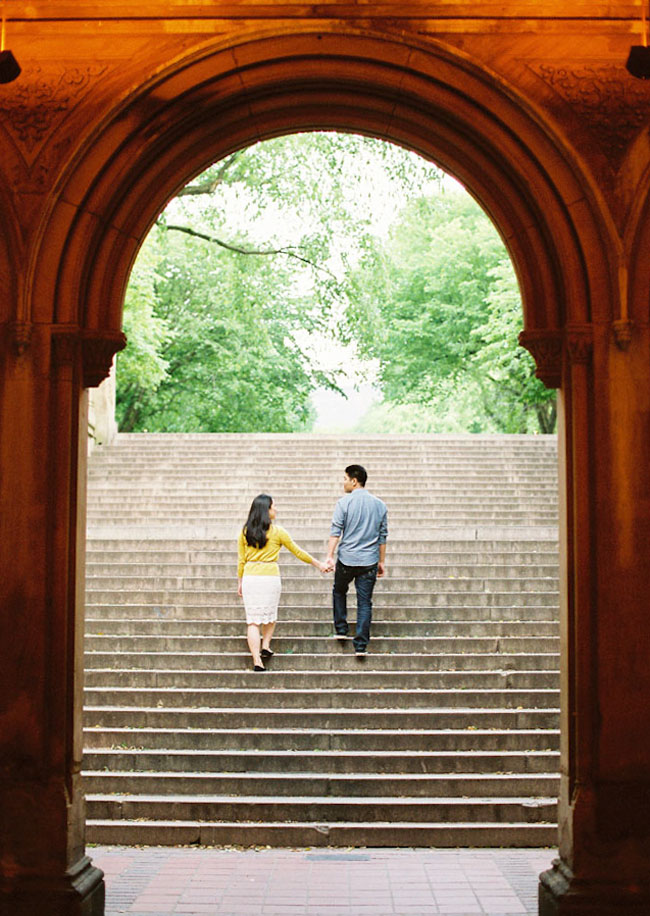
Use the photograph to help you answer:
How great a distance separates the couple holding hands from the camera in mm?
9156

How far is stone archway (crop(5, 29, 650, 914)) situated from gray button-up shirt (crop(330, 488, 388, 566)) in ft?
12.2

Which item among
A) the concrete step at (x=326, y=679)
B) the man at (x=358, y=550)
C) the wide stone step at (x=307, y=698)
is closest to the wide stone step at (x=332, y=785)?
the wide stone step at (x=307, y=698)

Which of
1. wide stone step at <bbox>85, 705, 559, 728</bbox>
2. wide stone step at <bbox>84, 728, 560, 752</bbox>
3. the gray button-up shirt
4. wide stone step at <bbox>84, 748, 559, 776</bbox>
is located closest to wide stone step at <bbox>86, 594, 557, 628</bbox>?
the gray button-up shirt

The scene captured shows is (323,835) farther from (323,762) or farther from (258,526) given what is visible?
(258,526)

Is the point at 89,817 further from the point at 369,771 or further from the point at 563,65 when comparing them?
the point at 563,65

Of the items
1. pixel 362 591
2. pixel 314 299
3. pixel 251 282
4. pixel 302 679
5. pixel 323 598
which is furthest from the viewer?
pixel 314 299

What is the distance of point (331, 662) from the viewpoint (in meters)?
9.35

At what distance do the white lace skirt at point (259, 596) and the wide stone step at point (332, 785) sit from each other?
→ 164 cm

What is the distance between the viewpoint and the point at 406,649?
31.6 feet

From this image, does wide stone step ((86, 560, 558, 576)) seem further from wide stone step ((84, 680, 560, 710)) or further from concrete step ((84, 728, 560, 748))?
concrete step ((84, 728, 560, 748))

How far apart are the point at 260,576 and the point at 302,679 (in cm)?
90

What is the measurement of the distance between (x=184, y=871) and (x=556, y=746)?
3006 mm

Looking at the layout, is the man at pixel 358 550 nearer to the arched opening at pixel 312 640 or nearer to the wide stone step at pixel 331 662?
the wide stone step at pixel 331 662

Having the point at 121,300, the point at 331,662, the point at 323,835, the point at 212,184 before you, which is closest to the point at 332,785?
the point at 323,835
